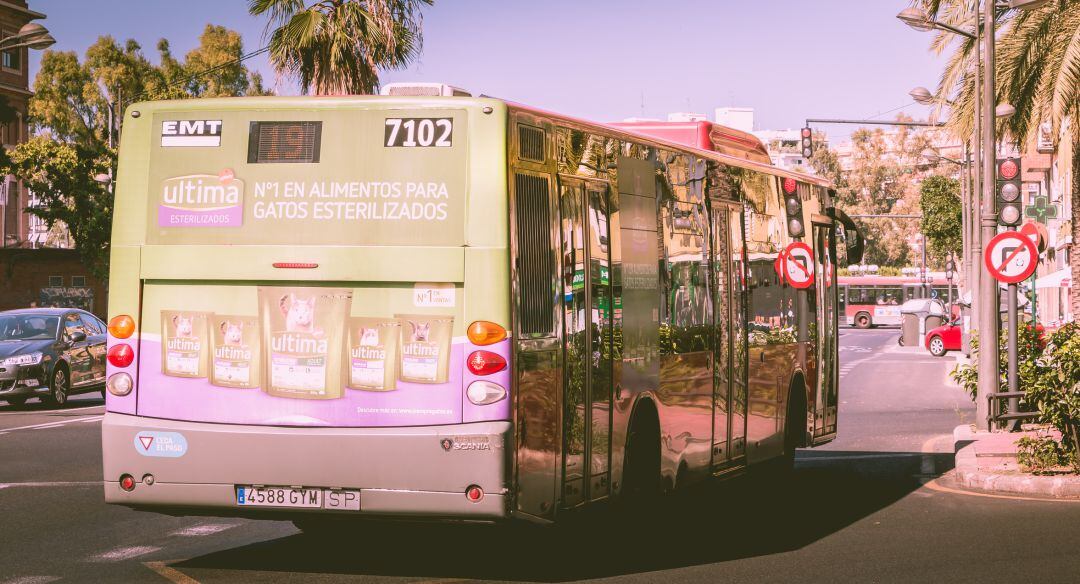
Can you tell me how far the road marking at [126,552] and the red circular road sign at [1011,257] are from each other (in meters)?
10.9

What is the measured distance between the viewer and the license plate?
27.1ft

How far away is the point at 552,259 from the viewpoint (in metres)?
8.73

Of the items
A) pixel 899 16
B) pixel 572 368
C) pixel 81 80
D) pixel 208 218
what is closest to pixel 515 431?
pixel 572 368

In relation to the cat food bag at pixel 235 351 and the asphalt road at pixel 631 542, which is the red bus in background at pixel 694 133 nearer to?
the asphalt road at pixel 631 542

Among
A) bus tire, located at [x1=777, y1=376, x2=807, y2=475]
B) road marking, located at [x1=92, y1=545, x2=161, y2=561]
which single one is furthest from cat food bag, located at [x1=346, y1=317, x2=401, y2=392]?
bus tire, located at [x1=777, y1=376, x2=807, y2=475]

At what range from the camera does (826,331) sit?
15695 mm

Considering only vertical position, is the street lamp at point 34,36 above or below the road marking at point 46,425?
above

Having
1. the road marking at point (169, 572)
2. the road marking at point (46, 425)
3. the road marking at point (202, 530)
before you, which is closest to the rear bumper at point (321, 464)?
the road marking at point (169, 572)

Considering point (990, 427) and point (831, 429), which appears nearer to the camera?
point (831, 429)

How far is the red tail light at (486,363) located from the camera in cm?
804

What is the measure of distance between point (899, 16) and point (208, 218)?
1918 cm

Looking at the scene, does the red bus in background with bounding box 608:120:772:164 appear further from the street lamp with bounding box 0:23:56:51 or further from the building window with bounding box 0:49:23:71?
the building window with bounding box 0:49:23:71

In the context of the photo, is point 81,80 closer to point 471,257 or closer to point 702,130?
point 702,130

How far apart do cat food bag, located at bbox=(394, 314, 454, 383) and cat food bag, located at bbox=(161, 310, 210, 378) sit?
3.87 ft
